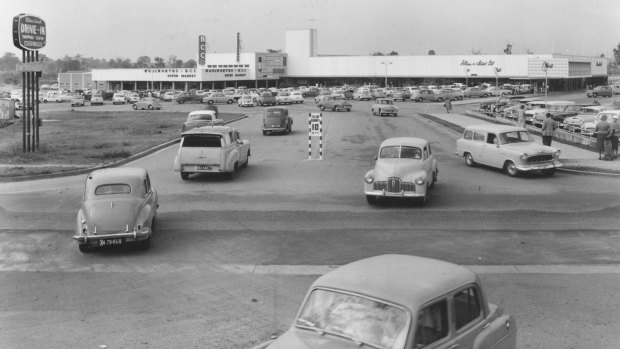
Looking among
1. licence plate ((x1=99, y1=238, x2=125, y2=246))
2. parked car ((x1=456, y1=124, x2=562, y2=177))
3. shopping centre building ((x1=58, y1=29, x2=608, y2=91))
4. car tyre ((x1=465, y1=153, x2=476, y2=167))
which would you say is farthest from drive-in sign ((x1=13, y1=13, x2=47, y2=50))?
shopping centre building ((x1=58, y1=29, x2=608, y2=91))

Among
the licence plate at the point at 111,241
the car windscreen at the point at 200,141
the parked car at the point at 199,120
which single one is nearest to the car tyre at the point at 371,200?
the car windscreen at the point at 200,141

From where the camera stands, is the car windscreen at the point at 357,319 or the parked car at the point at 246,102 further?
the parked car at the point at 246,102

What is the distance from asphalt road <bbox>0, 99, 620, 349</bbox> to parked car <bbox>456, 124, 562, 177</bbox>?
51 centimetres

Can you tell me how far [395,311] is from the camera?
18.2ft

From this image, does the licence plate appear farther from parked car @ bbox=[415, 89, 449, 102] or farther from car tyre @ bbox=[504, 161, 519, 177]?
parked car @ bbox=[415, 89, 449, 102]

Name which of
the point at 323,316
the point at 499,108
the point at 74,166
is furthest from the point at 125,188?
the point at 499,108

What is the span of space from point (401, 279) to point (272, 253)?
7.25m

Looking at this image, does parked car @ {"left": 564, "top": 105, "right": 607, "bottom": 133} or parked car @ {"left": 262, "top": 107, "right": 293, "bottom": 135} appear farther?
parked car @ {"left": 262, "top": 107, "right": 293, "bottom": 135}

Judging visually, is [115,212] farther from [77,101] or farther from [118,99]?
[118,99]

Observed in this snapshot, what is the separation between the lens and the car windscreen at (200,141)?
20953 mm

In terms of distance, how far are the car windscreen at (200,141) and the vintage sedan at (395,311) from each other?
15.0 m

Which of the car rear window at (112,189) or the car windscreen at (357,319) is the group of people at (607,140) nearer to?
the car rear window at (112,189)

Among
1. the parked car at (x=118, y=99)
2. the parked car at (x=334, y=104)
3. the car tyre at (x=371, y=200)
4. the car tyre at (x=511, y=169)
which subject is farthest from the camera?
the parked car at (x=118, y=99)

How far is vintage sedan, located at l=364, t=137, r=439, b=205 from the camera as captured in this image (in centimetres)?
1672
